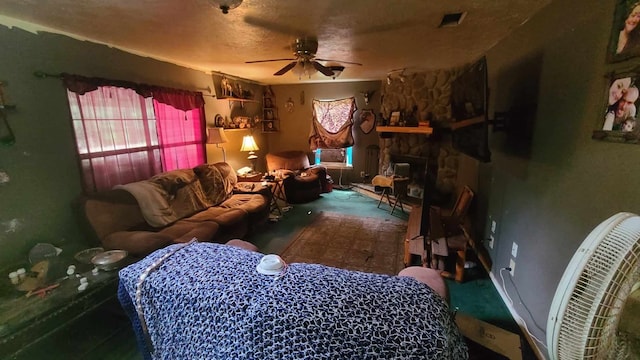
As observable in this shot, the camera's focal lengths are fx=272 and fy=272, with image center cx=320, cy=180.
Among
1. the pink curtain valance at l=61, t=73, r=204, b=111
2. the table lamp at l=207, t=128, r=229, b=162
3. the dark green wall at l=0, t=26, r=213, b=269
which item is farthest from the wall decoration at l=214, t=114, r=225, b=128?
the dark green wall at l=0, t=26, r=213, b=269

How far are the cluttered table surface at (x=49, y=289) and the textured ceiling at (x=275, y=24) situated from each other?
1.79 m

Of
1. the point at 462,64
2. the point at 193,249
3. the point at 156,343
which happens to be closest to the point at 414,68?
the point at 462,64

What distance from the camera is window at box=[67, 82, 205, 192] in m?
2.67

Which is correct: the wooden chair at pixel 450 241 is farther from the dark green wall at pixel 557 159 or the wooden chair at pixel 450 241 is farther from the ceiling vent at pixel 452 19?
the ceiling vent at pixel 452 19

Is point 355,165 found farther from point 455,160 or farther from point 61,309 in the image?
point 61,309

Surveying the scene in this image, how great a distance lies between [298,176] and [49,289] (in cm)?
382

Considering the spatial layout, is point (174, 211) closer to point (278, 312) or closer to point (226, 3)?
point (226, 3)

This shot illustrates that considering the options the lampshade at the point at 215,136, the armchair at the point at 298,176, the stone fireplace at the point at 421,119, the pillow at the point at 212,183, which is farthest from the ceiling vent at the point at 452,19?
the armchair at the point at 298,176

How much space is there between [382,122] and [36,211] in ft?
16.3

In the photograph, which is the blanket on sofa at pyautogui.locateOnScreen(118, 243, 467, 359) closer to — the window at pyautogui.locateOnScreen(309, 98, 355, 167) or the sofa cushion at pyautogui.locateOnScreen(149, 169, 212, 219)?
the sofa cushion at pyautogui.locateOnScreen(149, 169, 212, 219)

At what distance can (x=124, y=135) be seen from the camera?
10.0 ft

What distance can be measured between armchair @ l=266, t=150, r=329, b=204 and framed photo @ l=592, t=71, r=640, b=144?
4258mm

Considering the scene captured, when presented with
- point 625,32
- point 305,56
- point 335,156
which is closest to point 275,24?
point 305,56

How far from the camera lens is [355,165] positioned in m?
6.27
